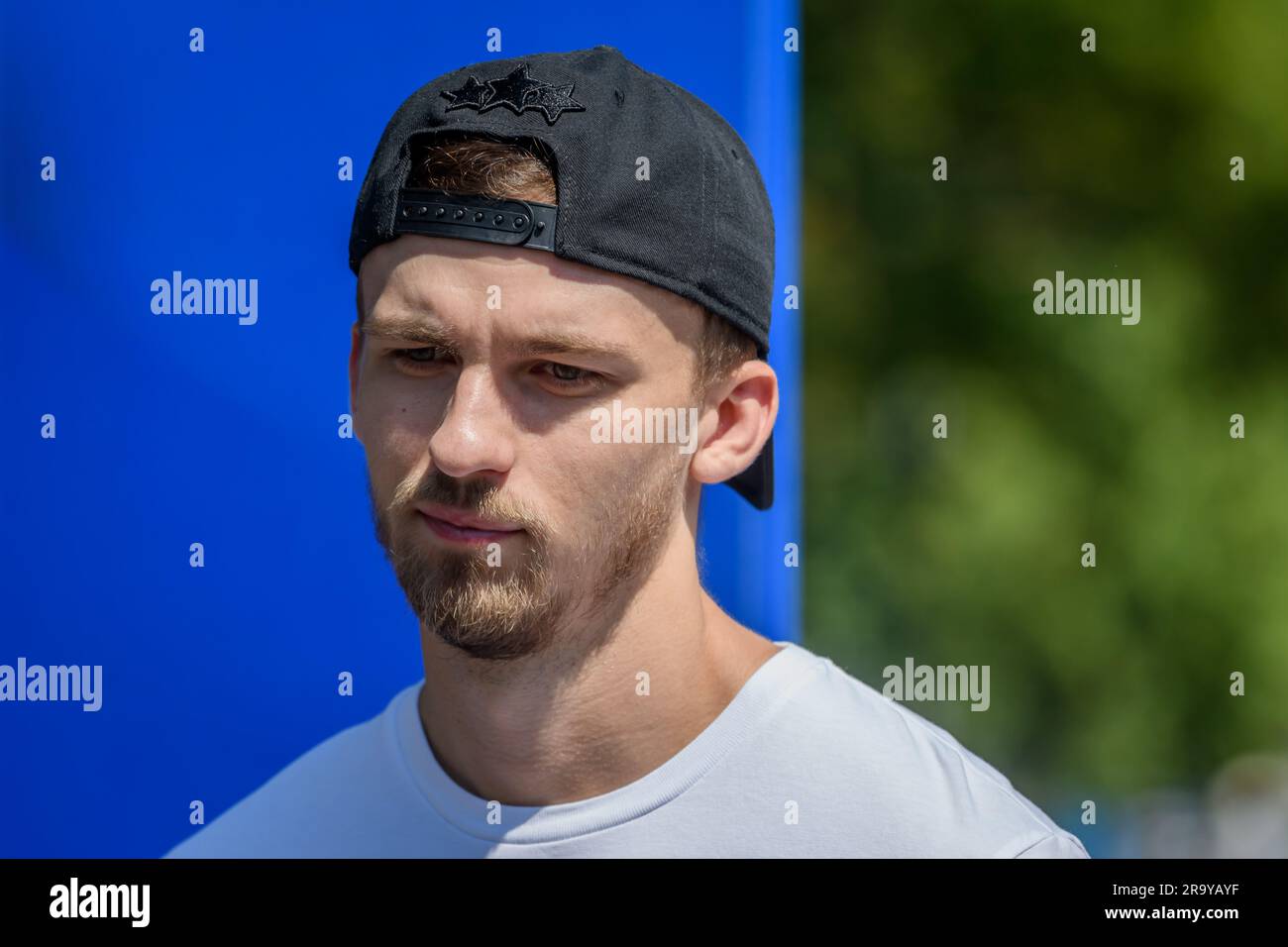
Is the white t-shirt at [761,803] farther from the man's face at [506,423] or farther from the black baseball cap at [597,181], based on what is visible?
the black baseball cap at [597,181]

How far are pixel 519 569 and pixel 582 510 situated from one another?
125 millimetres

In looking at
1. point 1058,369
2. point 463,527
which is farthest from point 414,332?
point 1058,369

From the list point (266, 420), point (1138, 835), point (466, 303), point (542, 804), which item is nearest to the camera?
point (466, 303)

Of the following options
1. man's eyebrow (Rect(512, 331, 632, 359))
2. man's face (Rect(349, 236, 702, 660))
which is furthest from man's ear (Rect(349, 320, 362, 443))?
man's eyebrow (Rect(512, 331, 632, 359))

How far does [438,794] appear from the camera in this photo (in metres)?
2.27

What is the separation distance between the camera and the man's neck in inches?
88.3

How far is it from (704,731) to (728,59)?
46.4 inches

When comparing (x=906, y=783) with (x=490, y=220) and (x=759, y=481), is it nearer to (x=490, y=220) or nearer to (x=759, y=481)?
(x=759, y=481)

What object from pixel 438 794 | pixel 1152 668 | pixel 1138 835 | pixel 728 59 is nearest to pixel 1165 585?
pixel 1152 668

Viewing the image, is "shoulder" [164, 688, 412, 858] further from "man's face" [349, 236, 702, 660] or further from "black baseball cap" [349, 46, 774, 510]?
"black baseball cap" [349, 46, 774, 510]

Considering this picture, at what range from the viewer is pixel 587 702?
226cm

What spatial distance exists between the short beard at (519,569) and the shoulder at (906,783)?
0.36m

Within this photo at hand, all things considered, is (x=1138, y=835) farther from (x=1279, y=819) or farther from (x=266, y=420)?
(x=266, y=420)

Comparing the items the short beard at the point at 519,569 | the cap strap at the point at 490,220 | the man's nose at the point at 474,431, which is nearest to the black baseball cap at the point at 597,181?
the cap strap at the point at 490,220
